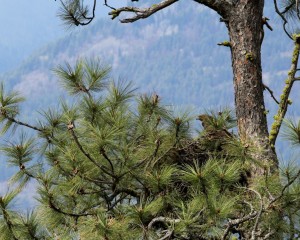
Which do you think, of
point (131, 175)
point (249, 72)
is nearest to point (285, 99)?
point (249, 72)

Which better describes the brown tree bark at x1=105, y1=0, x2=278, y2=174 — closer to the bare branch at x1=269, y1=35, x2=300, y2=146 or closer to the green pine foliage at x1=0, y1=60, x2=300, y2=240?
the bare branch at x1=269, y1=35, x2=300, y2=146

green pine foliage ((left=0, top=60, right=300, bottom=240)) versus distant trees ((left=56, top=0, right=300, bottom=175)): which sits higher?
distant trees ((left=56, top=0, right=300, bottom=175))

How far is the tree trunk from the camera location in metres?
5.23

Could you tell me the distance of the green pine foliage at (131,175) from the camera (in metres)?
4.38

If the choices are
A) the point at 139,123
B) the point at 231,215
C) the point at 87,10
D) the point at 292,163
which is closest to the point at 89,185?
the point at 139,123

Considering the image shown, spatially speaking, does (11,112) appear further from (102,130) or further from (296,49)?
(296,49)

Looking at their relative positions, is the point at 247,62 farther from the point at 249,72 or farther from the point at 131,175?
the point at 131,175

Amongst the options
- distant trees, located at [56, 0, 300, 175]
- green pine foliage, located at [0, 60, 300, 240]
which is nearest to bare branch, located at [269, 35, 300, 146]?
distant trees, located at [56, 0, 300, 175]

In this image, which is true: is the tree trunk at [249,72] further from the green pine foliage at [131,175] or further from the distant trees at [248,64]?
the green pine foliage at [131,175]

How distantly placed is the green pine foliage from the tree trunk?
6.4 inches

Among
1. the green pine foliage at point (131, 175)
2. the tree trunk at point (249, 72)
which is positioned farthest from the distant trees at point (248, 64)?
the green pine foliage at point (131, 175)

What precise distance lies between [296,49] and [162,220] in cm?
177

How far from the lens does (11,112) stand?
213 inches

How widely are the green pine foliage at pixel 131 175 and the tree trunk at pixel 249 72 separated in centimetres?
16
